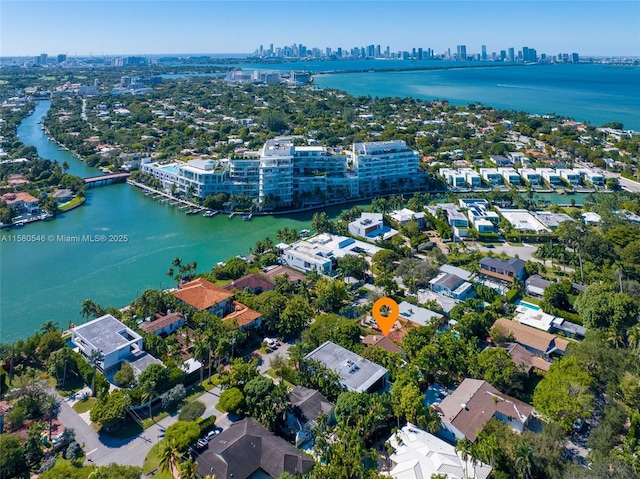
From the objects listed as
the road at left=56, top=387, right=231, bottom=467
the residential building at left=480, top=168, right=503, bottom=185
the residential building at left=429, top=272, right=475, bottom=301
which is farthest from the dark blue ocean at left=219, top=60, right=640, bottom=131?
the road at left=56, top=387, right=231, bottom=467

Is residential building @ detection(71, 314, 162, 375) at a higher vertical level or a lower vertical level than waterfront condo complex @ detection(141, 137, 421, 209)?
lower

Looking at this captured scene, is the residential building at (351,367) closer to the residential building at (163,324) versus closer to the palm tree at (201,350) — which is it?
the palm tree at (201,350)

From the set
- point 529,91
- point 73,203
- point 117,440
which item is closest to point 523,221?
point 117,440

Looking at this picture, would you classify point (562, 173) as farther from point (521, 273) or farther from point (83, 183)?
point (83, 183)

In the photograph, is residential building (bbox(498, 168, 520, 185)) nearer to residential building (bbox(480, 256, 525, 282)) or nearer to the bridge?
residential building (bbox(480, 256, 525, 282))

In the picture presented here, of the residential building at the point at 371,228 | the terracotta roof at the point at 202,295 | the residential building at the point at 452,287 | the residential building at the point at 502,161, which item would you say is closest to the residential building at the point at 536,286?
the residential building at the point at 452,287

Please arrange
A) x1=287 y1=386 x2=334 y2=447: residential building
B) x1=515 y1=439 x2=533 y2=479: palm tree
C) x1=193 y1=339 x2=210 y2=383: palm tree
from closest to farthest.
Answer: x1=515 y1=439 x2=533 y2=479: palm tree, x1=287 y1=386 x2=334 y2=447: residential building, x1=193 y1=339 x2=210 y2=383: palm tree
